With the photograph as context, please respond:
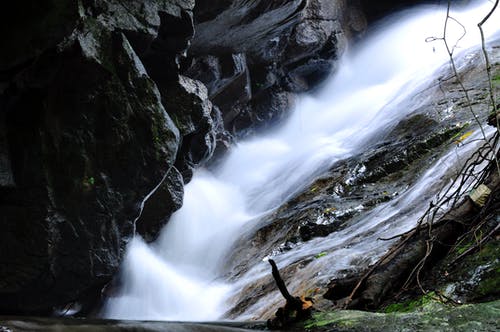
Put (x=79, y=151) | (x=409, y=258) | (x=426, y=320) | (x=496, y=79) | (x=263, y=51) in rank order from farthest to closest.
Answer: (x=263, y=51) → (x=496, y=79) → (x=79, y=151) → (x=409, y=258) → (x=426, y=320)

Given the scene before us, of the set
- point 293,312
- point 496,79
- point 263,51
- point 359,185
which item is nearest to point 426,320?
point 293,312

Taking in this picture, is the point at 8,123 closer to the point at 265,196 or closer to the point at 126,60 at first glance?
the point at 126,60

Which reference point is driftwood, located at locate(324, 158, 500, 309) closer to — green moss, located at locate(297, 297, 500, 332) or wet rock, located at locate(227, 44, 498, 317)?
green moss, located at locate(297, 297, 500, 332)

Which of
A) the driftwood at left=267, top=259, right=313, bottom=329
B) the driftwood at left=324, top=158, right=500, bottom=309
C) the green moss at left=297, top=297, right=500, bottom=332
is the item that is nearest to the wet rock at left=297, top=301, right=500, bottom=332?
the green moss at left=297, top=297, right=500, bottom=332

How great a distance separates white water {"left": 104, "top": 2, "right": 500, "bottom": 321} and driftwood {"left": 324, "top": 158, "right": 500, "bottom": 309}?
175 centimetres

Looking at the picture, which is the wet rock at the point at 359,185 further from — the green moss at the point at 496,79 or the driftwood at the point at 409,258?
the driftwood at the point at 409,258

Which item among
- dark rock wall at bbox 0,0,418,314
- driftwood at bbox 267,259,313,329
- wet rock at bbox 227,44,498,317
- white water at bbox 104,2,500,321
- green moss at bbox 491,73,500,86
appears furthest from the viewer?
green moss at bbox 491,73,500,86

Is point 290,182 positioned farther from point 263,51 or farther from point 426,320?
point 426,320

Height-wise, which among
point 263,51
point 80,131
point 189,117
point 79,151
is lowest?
point 79,151

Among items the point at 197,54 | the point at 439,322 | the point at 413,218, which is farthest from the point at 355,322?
the point at 197,54

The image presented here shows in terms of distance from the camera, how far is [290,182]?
458 inches

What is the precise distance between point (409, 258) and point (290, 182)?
25.4 feet

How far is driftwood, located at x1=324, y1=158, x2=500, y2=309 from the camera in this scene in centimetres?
375

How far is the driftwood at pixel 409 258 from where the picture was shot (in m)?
3.75
